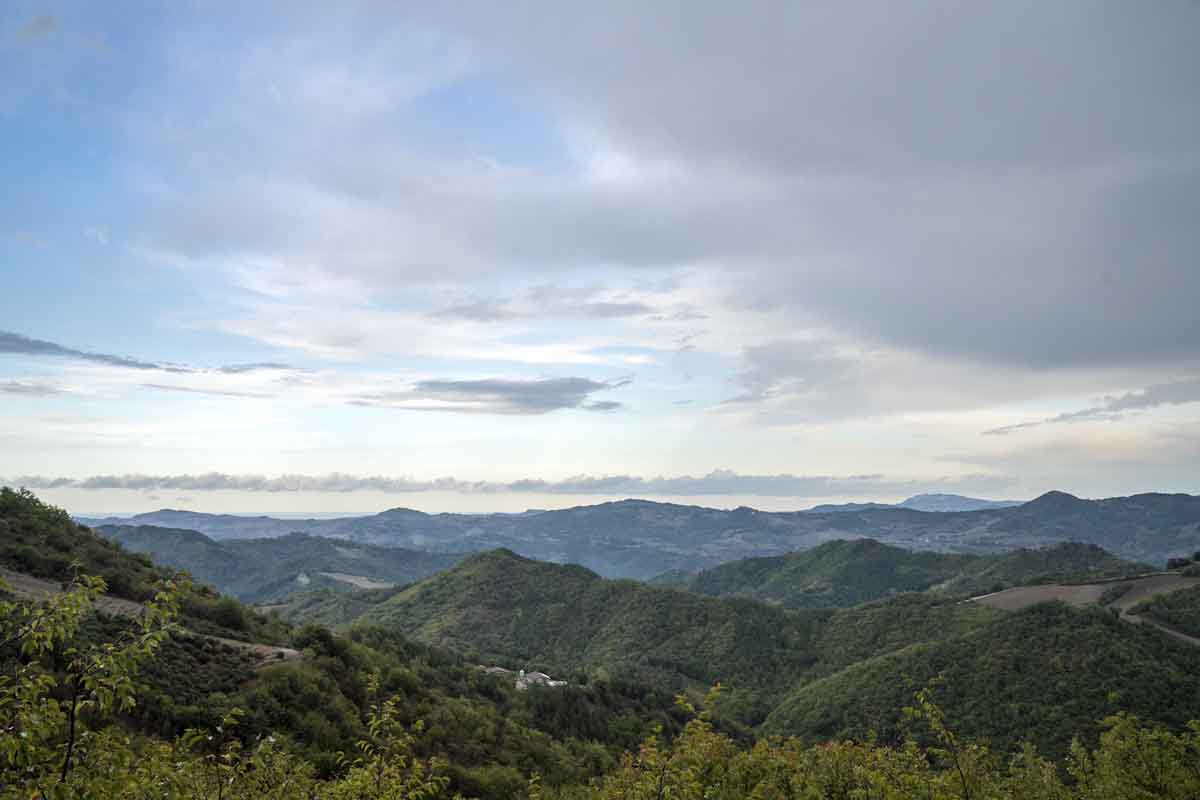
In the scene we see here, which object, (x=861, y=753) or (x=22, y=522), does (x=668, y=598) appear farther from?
(x=861, y=753)

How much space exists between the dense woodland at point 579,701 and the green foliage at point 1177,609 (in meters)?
17.1

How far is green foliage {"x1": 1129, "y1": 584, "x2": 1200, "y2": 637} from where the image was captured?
103637 mm

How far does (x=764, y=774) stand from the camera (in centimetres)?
1833

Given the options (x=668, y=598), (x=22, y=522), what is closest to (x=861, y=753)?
(x=22, y=522)

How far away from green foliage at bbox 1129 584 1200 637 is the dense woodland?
56.1 feet

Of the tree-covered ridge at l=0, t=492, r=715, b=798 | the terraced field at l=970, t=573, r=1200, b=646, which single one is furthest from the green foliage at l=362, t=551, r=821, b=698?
the tree-covered ridge at l=0, t=492, r=715, b=798

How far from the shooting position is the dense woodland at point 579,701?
37.0 feet

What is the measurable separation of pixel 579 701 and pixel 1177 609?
10573 centimetres

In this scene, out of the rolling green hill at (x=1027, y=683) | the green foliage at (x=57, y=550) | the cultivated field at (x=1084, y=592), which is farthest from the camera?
the cultivated field at (x=1084, y=592)

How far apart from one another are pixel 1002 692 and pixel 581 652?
3437 inches

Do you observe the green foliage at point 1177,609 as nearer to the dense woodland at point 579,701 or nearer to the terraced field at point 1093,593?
the terraced field at point 1093,593

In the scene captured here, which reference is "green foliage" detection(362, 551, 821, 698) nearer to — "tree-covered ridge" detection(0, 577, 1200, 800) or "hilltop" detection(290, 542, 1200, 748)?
"hilltop" detection(290, 542, 1200, 748)

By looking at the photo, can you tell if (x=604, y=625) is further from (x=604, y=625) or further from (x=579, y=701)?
(x=579, y=701)

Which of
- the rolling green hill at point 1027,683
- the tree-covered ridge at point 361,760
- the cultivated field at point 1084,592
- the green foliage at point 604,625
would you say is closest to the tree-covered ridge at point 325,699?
the tree-covered ridge at point 361,760
